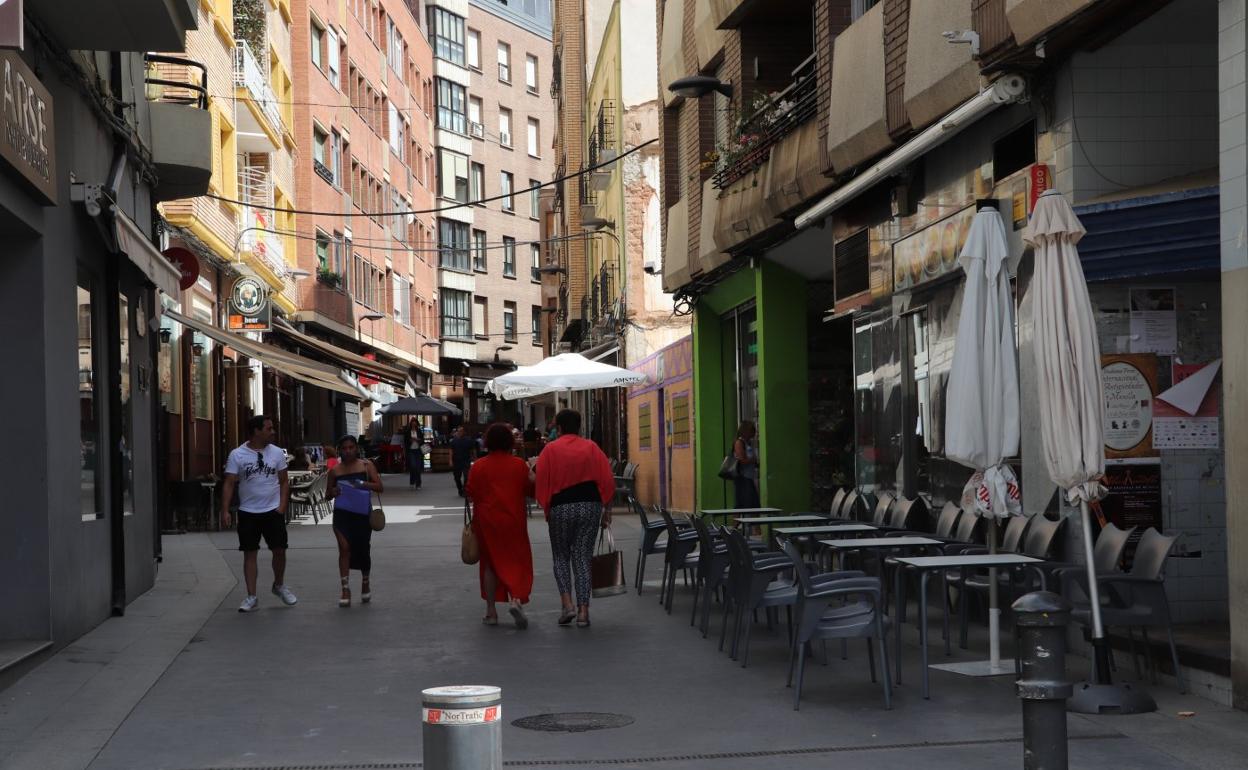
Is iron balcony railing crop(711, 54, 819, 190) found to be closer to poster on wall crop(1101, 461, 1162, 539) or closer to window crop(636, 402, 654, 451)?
poster on wall crop(1101, 461, 1162, 539)

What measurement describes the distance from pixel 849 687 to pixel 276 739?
135 inches

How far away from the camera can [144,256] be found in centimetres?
1315

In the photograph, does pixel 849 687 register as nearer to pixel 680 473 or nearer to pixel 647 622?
pixel 647 622

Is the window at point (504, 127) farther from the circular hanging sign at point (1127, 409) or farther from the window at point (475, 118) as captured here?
the circular hanging sign at point (1127, 409)

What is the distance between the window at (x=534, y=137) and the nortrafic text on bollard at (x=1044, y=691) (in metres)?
76.6

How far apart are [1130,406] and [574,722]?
453 cm

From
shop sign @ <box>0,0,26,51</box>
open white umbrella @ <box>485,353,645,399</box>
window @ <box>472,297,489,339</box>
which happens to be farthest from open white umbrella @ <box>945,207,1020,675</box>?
window @ <box>472,297,489,339</box>

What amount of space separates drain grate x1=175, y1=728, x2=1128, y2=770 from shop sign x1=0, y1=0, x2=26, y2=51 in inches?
135

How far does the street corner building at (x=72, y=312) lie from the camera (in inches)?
423

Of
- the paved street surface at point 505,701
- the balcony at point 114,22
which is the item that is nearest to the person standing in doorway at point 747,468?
the paved street surface at point 505,701

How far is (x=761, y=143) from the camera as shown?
19.7 metres

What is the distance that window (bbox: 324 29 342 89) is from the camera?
46.0 meters

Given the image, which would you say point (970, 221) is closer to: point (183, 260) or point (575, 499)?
point (575, 499)

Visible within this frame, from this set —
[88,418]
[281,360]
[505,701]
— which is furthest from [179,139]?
[281,360]
